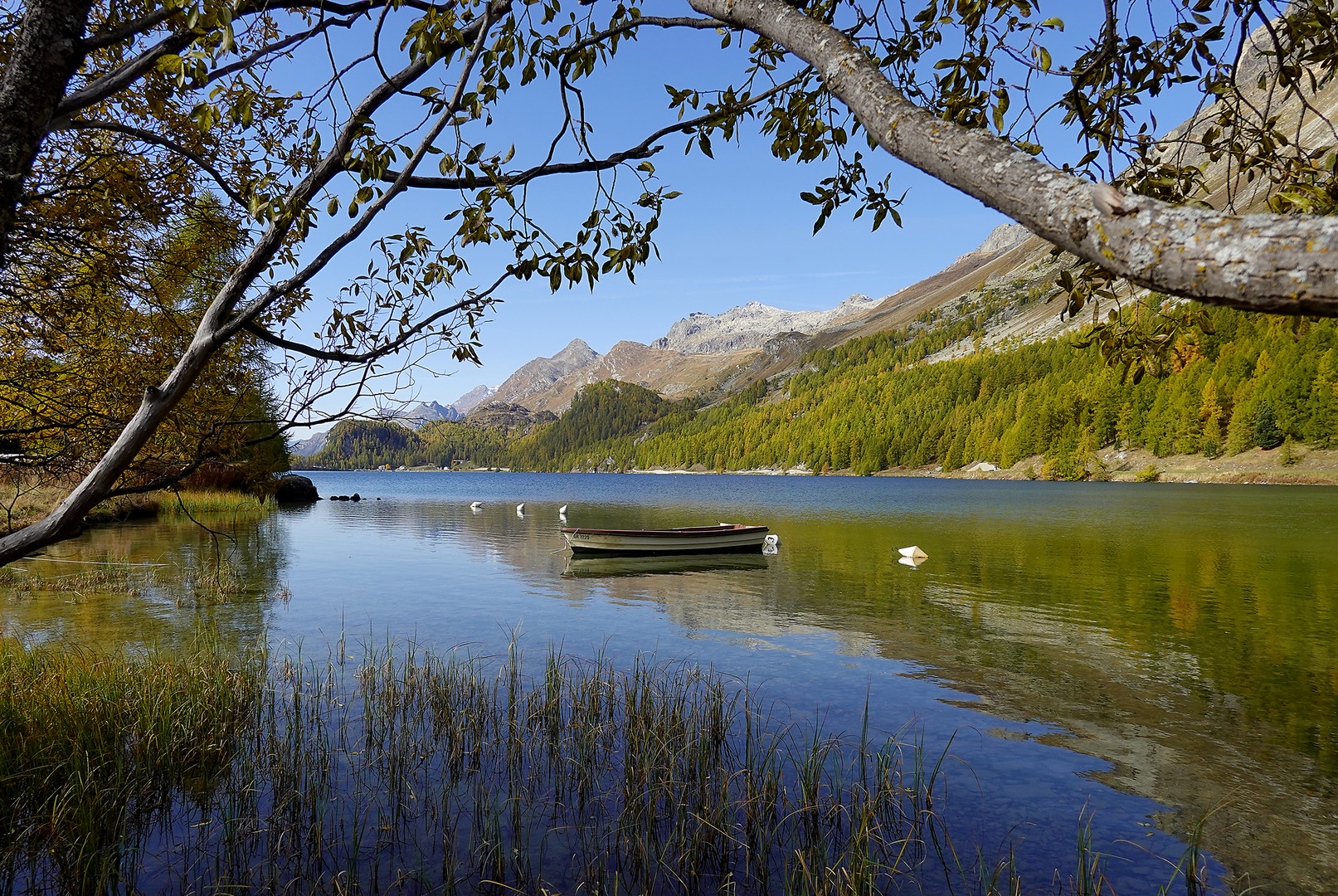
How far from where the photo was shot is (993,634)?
18484 millimetres

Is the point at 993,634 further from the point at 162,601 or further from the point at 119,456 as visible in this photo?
the point at 162,601

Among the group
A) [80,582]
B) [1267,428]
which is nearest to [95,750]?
[80,582]

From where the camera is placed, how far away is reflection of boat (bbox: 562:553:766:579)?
98.7ft

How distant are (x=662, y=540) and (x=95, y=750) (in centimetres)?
2668

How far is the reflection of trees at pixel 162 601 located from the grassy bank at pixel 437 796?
8.63 ft

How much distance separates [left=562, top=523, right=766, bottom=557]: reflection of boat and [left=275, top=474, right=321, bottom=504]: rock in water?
4602 centimetres

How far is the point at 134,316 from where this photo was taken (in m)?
9.69

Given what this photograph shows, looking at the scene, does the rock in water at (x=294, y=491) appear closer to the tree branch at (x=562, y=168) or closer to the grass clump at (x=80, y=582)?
the grass clump at (x=80, y=582)

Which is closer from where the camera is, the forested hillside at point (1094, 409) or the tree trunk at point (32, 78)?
the tree trunk at point (32, 78)

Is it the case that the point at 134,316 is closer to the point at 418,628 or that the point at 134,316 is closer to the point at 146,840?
the point at 146,840

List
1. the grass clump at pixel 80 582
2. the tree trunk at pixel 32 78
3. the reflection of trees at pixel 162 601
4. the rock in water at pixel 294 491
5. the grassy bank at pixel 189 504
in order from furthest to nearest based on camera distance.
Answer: the rock in water at pixel 294 491
the grassy bank at pixel 189 504
the grass clump at pixel 80 582
the reflection of trees at pixel 162 601
the tree trunk at pixel 32 78

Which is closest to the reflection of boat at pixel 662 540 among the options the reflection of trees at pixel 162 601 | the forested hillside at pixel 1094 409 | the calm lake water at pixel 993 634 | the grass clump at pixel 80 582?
the calm lake water at pixel 993 634

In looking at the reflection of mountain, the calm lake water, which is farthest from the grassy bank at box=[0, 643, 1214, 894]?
the reflection of mountain

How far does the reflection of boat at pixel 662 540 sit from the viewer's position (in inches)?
1316
